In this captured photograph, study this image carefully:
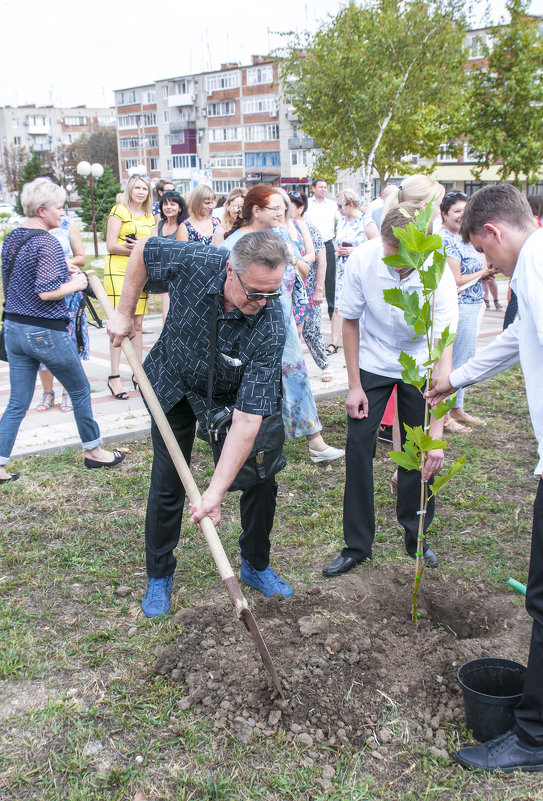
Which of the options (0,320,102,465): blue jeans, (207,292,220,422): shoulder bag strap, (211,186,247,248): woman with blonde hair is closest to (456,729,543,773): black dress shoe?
(207,292,220,422): shoulder bag strap

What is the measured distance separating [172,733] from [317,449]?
2.88 m

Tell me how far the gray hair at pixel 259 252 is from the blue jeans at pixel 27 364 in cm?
248

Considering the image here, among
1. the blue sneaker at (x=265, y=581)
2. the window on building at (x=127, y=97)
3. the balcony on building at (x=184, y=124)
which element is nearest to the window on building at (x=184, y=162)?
the balcony on building at (x=184, y=124)

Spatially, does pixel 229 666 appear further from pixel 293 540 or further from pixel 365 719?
pixel 293 540

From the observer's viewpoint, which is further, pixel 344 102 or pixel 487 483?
pixel 344 102

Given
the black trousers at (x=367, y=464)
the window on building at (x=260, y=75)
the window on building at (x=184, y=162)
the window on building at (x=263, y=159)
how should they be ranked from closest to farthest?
the black trousers at (x=367, y=464) < the window on building at (x=260, y=75) < the window on building at (x=263, y=159) < the window on building at (x=184, y=162)

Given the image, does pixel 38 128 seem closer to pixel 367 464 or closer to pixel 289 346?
pixel 289 346

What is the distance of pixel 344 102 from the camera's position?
30000 mm

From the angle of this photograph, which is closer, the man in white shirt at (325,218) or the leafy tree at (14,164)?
the man in white shirt at (325,218)

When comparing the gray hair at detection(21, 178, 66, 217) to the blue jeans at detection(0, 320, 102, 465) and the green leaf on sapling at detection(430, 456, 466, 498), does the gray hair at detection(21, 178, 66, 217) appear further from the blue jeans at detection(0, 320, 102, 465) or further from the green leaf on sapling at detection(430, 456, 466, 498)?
the green leaf on sapling at detection(430, 456, 466, 498)

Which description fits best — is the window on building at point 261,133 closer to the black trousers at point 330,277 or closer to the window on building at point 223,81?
the window on building at point 223,81

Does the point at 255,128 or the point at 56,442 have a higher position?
the point at 255,128

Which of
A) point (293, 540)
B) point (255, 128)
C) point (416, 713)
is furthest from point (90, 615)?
point (255, 128)

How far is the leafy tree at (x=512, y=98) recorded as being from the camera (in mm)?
19656
